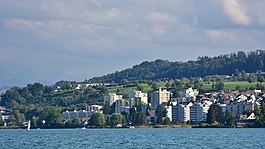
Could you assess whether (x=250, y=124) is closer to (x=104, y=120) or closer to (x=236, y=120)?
(x=236, y=120)

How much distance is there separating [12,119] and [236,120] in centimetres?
5932

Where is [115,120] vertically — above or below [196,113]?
below

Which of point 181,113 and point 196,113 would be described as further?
point 181,113

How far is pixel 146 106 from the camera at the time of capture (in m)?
186

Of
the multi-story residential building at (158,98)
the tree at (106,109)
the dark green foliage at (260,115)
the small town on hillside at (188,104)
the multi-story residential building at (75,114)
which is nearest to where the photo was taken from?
the dark green foliage at (260,115)

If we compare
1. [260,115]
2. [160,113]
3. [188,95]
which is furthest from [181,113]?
[260,115]

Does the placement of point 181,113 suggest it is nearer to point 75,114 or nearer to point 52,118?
point 52,118

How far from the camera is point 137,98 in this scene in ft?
634

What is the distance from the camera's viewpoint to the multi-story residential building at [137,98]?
193 meters

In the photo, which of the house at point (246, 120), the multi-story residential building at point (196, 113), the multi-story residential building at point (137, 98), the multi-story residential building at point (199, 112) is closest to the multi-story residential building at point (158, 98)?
the multi-story residential building at point (137, 98)

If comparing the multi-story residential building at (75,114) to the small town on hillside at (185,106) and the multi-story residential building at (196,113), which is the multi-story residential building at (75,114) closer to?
the small town on hillside at (185,106)

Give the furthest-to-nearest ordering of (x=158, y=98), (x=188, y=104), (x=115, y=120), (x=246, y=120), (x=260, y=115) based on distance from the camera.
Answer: (x=158, y=98) → (x=188, y=104) → (x=115, y=120) → (x=246, y=120) → (x=260, y=115)

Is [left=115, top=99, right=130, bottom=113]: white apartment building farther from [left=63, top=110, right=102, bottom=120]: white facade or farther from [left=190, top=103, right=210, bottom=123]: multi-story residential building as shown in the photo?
[left=190, top=103, right=210, bottom=123]: multi-story residential building

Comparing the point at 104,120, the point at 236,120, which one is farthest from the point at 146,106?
the point at 236,120
